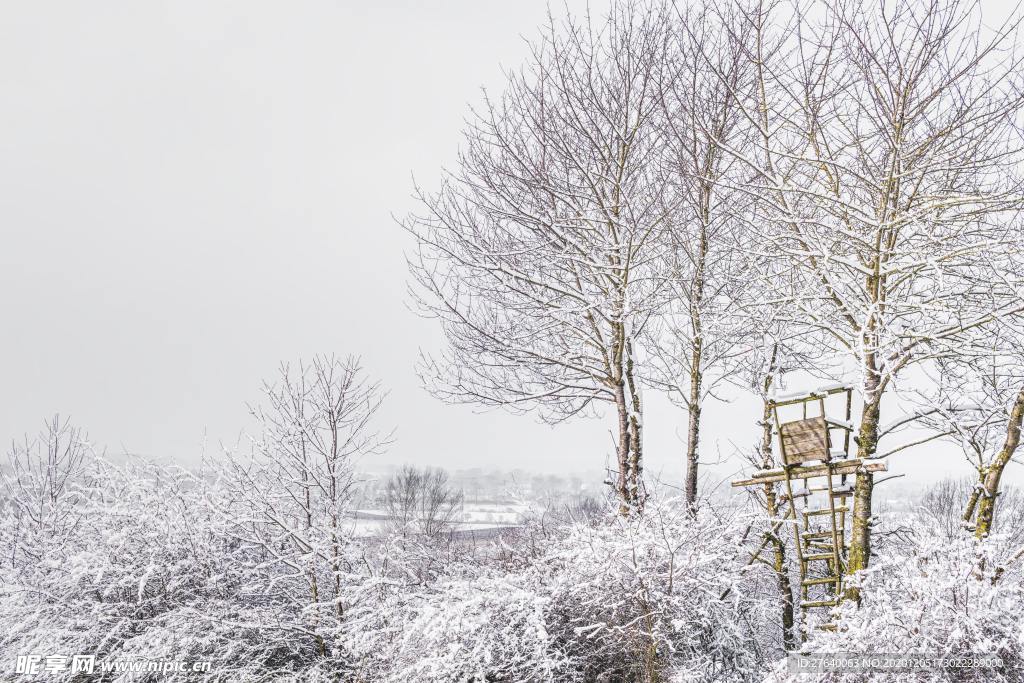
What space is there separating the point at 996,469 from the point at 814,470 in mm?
1663

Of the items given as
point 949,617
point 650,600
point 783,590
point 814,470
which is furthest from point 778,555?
point 949,617

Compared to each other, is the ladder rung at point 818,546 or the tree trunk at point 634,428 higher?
the tree trunk at point 634,428

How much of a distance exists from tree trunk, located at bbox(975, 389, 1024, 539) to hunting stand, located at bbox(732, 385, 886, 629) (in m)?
1.07

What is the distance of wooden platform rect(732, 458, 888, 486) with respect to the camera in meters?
5.92

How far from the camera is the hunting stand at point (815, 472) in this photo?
21.6 feet

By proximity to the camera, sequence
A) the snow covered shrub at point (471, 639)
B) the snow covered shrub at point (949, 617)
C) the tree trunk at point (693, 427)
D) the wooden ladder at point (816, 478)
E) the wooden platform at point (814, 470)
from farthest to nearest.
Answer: the tree trunk at point (693, 427)
the wooden ladder at point (816, 478)
the wooden platform at point (814, 470)
the snow covered shrub at point (471, 639)
the snow covered shrub at point (949, 617)

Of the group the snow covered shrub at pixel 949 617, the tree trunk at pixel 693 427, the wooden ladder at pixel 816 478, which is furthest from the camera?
the tree trunk at pixel 693 427

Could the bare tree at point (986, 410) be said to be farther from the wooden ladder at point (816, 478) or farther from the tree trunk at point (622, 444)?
the tree trunk at point (622, 444)

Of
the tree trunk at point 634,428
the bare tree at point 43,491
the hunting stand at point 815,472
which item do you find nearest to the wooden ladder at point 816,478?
the hunting stand at point 815,472

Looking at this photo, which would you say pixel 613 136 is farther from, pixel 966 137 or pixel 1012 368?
pixel 1012 368

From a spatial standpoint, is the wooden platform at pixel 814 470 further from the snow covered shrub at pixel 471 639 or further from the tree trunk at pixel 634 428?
the snow covered shrub at pixel 471 639

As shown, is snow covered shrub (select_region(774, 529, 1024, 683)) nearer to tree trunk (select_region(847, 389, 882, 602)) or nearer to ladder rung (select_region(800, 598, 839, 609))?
tree trunk (select_region(847, 389, 882, 602))

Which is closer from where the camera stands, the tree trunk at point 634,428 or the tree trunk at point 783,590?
the tree trunk at point 783,590

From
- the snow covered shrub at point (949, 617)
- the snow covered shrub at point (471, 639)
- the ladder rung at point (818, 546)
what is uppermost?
the snow covered shrub at point (949, 617)
